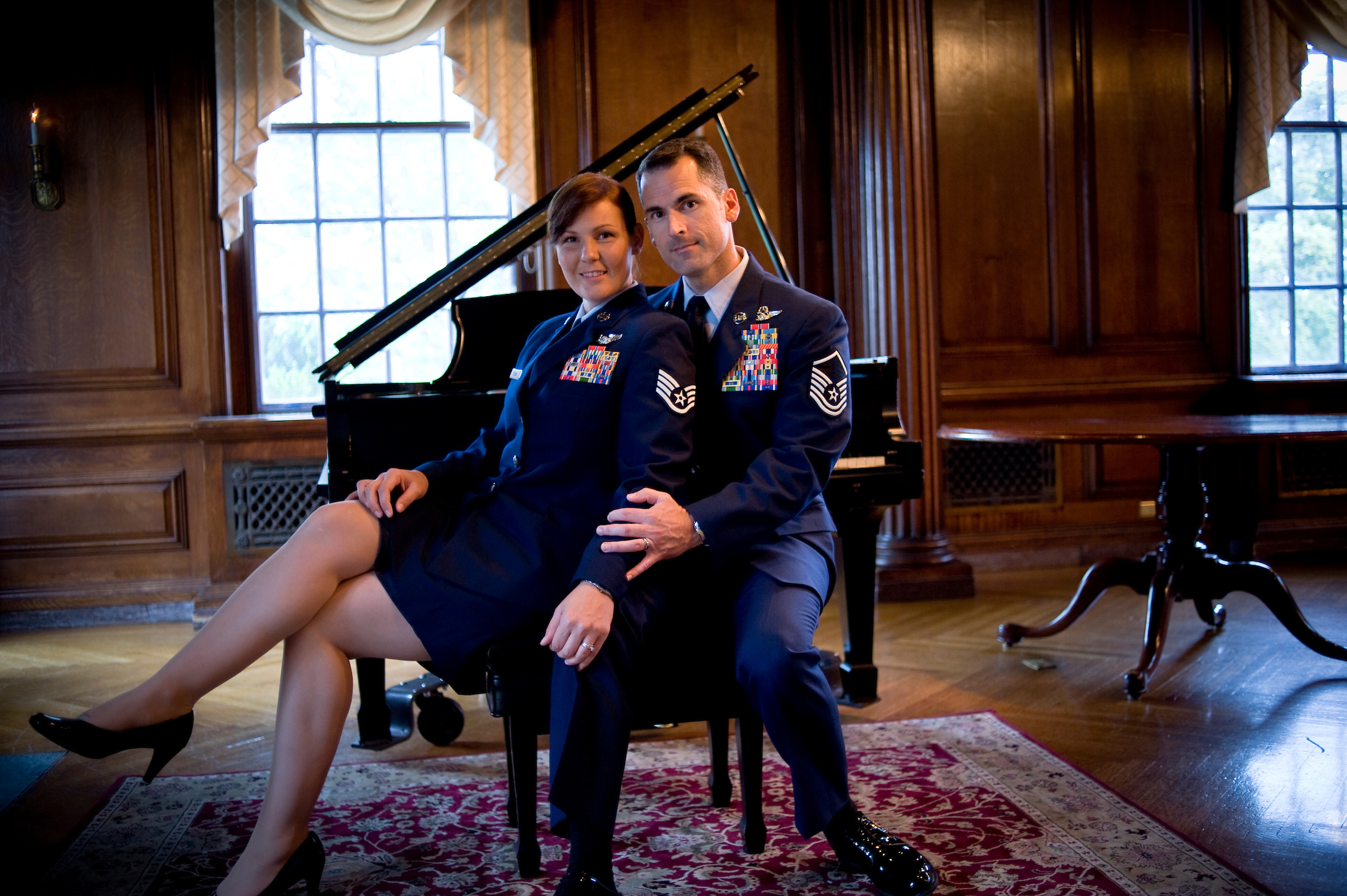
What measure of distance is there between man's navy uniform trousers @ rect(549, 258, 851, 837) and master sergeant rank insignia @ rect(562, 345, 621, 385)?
0.72 feet

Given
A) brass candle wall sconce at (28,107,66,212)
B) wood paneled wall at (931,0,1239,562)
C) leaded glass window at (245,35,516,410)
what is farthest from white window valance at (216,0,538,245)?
wood paneled wall at (931,0,1239,562)

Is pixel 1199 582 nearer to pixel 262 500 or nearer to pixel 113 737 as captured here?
pixel 113 737

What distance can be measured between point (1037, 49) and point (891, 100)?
1.14m

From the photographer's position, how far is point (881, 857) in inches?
69.5

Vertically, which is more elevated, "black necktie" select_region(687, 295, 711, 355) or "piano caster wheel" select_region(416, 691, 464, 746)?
"black necktie" select_region(687, 295, 711, 355)

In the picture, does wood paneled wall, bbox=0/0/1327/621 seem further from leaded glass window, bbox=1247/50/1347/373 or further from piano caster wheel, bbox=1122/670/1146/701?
piano caster wheel, bbox=1122/670/1146/701

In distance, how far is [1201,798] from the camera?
2.21 meters

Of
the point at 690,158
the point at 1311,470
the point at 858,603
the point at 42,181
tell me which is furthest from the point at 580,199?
the point at 1311,470

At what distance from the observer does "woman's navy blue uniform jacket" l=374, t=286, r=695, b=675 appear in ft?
5.96

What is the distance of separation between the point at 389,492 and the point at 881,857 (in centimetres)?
109

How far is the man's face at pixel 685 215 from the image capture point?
75.6 inches

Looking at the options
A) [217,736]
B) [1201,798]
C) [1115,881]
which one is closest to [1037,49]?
[1201,798]

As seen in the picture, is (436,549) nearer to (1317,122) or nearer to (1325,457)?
(1325,457)

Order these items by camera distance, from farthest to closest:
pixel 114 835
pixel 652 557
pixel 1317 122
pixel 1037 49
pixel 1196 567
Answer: pixel 1317 122, pixel 1037 49, pixel 1196 567, pixel 114 835, pixel 652 557
